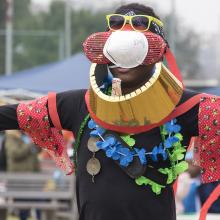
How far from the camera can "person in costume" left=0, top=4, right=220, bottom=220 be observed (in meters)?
4.20

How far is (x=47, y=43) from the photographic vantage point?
201 feet

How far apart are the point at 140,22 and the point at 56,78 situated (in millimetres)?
10724

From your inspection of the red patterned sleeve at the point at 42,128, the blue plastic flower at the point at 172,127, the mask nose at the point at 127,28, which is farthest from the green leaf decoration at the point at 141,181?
the mask nose at the point at 127,28

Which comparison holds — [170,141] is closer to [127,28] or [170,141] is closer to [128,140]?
[128,140]

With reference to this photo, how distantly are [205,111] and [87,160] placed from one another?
57cm

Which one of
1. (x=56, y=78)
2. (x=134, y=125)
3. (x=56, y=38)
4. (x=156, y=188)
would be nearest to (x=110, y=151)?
(x=134, y=125)

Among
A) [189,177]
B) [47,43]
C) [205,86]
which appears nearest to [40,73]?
[205,86]

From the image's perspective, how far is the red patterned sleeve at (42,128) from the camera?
14.7ft

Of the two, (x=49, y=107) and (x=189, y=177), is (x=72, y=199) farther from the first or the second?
(x=49, y=107)

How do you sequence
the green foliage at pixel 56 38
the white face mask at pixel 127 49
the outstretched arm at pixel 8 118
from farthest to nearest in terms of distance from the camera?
the green foliage at pixel 56 38 → the outstretched arm at pixel 8 118 → the white face mask at pixel 127 49

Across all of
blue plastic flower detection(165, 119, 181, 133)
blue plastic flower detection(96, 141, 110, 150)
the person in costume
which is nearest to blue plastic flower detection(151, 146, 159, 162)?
the person in costume

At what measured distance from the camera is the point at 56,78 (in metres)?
15.0

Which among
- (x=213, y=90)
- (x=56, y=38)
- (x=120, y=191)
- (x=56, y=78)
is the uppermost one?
(x=120, y=191)

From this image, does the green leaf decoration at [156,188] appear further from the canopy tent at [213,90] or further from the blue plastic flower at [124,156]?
the canopy tent at [213,90]
